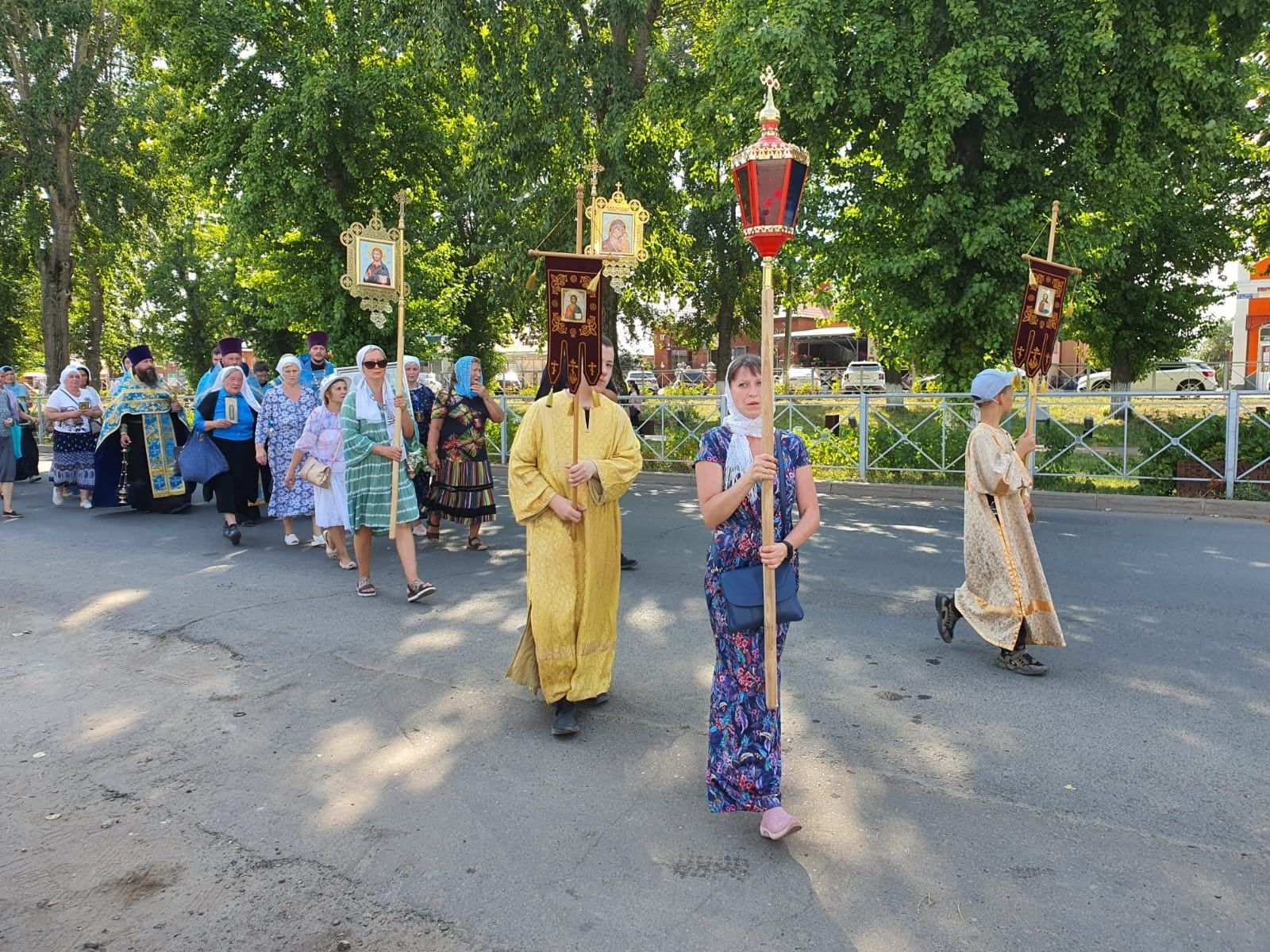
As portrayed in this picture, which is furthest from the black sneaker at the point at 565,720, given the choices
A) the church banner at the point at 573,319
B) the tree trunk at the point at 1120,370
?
the tree trunk at the point at 1120,370

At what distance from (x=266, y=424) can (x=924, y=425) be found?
9031 millimetres

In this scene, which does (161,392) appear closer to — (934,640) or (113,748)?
(113,748)

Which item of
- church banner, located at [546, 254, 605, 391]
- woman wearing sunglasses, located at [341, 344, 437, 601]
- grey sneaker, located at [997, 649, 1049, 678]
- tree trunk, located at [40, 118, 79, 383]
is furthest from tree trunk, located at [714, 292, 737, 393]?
church banner, located at [546, 254, 605, 391]

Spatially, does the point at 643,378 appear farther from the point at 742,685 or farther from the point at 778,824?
the point at 778,824

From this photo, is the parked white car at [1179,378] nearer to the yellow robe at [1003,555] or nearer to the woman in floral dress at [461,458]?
the woman in floral dress at [461,458]

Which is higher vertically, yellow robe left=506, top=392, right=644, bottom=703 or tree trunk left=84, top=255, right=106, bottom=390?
tree trunk left=84, top=255, right=106, bottom=390

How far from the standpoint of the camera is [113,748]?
4.50 meters

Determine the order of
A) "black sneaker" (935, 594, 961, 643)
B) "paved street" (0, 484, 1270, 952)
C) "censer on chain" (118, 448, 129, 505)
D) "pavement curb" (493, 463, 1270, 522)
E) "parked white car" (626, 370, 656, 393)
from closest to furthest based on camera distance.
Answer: "paved street" (0, 484, 1270, 952) < "black sneaker" (935, 594, 961, 643) < "pavement curb" (493, 463, 1270, 522) < "censer on chain" (118, 448, 129, 505) < "parked white car" (626, 370, 656, 393)

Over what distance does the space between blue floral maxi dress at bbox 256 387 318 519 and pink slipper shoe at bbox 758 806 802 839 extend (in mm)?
7892

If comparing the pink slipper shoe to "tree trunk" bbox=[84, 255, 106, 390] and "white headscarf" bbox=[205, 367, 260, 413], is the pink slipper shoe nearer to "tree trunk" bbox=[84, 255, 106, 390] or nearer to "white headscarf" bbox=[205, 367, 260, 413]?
"white headscarf" bbox=[205, 367, 260, 413]

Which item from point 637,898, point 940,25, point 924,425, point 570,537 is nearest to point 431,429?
point 570,537

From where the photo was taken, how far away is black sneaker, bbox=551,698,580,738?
178 inches

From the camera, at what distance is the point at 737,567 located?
3.61 meters

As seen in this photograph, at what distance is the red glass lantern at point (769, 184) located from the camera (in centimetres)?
385
